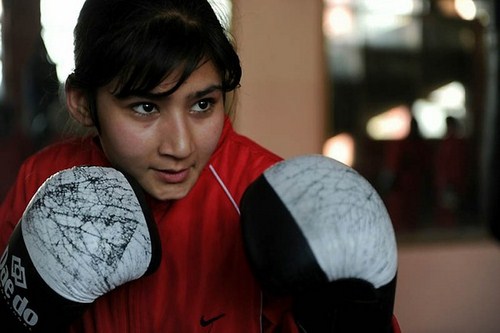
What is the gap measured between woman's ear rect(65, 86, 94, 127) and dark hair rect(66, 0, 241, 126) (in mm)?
29

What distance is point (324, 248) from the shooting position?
2.65ft

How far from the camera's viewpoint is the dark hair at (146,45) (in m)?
0.93

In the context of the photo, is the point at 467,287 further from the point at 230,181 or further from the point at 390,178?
the point at 230,181

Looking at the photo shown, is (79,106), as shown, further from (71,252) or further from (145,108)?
(71,252)

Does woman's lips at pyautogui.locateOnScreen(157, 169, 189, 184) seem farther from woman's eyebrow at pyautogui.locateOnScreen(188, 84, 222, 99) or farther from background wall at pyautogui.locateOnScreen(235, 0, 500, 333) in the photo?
background wall at pyautogui.locateOnScreen(235, 0, 500, 333)

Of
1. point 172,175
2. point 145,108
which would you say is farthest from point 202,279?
point 145,108

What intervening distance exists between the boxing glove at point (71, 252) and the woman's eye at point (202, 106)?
16 cm

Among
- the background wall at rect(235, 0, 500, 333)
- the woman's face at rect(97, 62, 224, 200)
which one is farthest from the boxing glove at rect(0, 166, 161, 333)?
the background wall at rect(235, 0, 500, 333)

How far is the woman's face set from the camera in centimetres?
95

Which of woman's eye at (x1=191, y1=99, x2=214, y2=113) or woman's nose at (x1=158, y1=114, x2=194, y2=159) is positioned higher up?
woman's eye at (x1=191, y1=99, x2=214, y2=113)

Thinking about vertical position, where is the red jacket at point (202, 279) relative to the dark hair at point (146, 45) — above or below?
below

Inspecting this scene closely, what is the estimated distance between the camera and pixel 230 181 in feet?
3.64

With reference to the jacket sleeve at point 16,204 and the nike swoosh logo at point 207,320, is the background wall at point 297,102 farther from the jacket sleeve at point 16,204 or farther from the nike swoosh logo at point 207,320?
the nike swoosh logo at point 207,320

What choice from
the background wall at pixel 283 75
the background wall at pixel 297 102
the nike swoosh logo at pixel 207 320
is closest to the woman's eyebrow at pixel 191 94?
the nike swoosh logo at pixel 207 320
